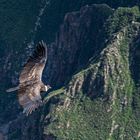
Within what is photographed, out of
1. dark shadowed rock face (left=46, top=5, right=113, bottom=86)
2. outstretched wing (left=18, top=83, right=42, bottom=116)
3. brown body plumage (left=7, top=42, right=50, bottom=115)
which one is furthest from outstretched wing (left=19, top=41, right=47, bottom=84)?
dark shadowed rock face (left=46, top=5, right=113, bottom=86)

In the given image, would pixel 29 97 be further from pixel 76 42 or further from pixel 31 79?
pixel 76 42

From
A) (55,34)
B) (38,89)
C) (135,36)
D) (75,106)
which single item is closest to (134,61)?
(135,36)

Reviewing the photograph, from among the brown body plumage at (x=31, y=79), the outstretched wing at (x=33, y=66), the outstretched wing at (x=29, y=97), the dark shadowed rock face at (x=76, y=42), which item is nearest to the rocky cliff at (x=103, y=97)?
the dark shadowed rock face at (x=76, y=42)

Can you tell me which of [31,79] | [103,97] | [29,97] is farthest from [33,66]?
[103,97]

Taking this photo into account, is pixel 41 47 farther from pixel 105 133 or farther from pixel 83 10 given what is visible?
pixel 83 10

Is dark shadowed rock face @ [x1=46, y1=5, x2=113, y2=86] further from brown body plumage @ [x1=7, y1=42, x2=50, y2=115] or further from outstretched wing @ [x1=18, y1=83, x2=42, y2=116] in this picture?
brown body plumage @ [x1=7, y1=42, x2=50, y2=115]
